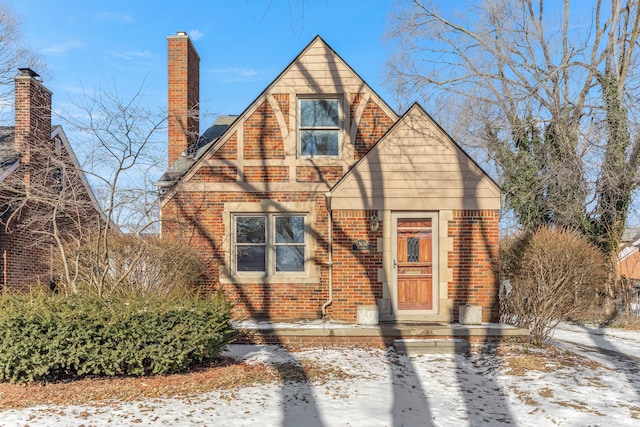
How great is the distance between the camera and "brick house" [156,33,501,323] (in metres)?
9.82

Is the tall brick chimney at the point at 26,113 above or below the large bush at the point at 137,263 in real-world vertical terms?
above

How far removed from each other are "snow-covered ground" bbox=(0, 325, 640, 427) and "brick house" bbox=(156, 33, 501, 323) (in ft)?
7.62

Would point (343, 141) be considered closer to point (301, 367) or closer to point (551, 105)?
point (301, 367)

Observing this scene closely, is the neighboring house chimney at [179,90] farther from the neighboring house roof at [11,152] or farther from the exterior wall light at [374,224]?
the exterior wall light at [374,224]

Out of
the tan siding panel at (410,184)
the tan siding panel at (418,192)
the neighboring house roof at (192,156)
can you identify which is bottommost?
the tan siding panel at (418,192)

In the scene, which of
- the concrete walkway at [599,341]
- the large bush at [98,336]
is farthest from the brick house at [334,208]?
the large bush at [98,336]

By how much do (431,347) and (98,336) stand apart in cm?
542

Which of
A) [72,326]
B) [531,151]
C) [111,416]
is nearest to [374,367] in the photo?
[111,416]

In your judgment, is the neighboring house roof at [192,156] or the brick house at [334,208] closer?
the brick house at [334,208]

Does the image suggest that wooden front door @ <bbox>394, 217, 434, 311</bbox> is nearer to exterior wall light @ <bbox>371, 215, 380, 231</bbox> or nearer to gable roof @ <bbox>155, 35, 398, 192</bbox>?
exterior wall light @ <bbox>371, 215, 380, 231</bbox>

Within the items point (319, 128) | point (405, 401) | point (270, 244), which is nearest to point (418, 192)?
point (319, 128)

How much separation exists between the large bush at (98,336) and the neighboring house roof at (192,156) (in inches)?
198

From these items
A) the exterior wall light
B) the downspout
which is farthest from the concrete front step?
the exterior wall light

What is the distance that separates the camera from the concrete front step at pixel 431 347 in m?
8.28
